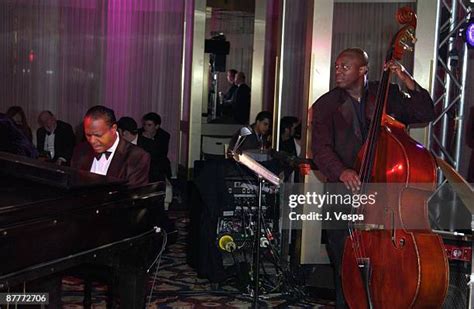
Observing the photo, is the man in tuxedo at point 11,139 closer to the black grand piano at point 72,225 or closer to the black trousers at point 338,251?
the black grand piano at point 72,225

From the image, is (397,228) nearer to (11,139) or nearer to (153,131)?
(11,139)

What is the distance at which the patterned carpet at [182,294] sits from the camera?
4.86 m

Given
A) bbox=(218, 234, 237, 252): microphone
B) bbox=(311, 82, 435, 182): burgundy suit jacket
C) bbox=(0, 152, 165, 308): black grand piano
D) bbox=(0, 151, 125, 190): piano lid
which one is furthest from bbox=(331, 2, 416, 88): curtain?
bbox=(0, 151, 125, 190): piano lid

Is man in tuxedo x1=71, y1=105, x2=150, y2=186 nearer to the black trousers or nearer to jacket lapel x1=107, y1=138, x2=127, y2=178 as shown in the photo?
jacket lapel x1=107, y1=138, x2=127, y2=178

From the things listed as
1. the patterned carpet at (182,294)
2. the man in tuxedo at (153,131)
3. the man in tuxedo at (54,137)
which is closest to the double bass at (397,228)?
the patterned carpet at (182,294)

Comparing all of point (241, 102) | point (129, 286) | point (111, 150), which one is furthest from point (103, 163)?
point (241, 102)

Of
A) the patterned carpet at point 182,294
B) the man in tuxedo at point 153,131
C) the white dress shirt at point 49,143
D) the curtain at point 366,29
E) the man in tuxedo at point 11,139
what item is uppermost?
the curtain at point 366,29

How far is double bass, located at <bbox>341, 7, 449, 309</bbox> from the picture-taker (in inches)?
127

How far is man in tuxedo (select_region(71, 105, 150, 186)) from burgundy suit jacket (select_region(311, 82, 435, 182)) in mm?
929

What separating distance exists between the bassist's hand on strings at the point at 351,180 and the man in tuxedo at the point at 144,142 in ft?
10.7

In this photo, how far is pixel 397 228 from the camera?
10.8 ft

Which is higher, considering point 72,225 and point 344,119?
point 344,119

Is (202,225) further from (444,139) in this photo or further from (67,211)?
(67,211)

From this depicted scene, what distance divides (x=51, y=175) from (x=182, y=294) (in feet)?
8.09
